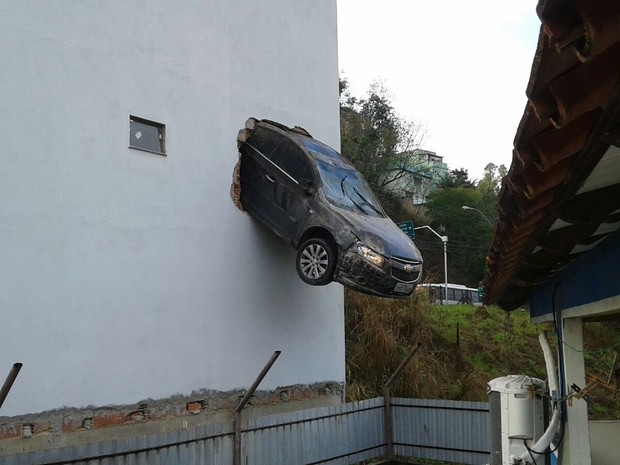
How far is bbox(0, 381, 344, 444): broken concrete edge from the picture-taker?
7.70m

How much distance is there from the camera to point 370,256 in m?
9.02

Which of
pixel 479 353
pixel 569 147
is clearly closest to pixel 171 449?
pixel 569 147

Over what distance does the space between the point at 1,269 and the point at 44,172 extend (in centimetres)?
130

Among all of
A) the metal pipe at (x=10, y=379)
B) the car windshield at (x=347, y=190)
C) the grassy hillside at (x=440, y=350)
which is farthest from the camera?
the grassy hillside at (x=440, y=350)

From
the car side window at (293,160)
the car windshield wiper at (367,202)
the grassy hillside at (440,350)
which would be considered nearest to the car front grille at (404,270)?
the car windshield wiper at (367,202)

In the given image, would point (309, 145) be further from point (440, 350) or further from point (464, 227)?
point (464, 227)

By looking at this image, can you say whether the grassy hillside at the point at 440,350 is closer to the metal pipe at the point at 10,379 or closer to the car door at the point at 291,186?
the car door at the point at 291,186

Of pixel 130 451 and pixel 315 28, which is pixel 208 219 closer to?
pixel 130 451

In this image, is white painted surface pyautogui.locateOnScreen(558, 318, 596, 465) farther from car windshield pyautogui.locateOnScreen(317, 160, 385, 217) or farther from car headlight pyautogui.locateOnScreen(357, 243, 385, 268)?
car windshield pyautogui.locateOnScreen(317, 160, 385, 217)

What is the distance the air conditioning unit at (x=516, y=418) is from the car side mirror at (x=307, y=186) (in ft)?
13.7

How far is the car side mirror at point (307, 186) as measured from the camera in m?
9.73

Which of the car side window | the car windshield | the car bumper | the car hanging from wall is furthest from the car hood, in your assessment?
the car side window

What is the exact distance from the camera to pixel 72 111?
8.40 metres

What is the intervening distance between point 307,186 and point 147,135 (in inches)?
95.8
